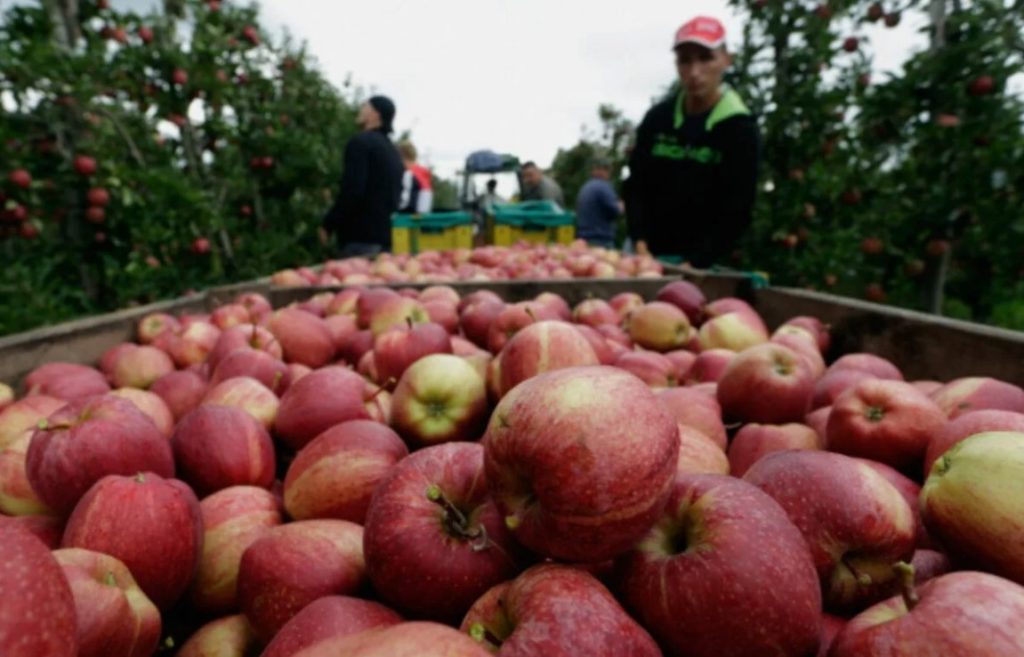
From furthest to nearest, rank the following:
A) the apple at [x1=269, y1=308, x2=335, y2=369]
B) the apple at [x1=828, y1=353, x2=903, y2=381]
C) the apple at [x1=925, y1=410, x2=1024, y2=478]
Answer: the apple at [x1=269, y1=308, x2=335, y2=369] < the apple at [x1=828, y1=353, x2=903, y2=381] < the apple at [x1=925, y1=410, x2=1024, y2=478]

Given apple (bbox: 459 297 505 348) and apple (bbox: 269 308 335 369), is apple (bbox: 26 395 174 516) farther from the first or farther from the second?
apple (bbox: 459 297 505 348)

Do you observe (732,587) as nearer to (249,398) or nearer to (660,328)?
(249,398)

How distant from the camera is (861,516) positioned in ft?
3.40

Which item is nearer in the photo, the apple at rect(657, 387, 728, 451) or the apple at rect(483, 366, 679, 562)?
the apple at rect(483, 366, 679, 562)

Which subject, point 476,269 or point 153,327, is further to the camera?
point 476,269

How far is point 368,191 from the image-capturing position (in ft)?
24.0

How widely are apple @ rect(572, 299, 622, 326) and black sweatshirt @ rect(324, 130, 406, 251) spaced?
15.2 feet

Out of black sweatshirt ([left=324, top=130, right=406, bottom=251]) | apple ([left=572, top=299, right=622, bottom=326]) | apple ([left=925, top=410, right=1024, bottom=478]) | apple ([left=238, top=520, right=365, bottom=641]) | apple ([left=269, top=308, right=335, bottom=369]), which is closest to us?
apple ([left=238, top=520, right=365, bottom=641])

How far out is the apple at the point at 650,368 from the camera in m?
2.20

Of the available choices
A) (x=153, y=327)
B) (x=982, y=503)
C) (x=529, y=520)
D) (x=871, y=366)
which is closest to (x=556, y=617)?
(x=529, y=520)

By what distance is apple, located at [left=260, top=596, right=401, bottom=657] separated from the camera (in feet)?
3.15

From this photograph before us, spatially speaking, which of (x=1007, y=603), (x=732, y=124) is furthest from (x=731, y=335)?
(x=732, y=124)

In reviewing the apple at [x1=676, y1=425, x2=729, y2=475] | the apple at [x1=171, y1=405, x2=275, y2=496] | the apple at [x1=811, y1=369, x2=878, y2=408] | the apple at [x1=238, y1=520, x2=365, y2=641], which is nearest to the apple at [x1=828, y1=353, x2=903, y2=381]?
the apple at [x1=811, y1=369, x2=878, y2=408]

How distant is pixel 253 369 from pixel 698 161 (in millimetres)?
4056
